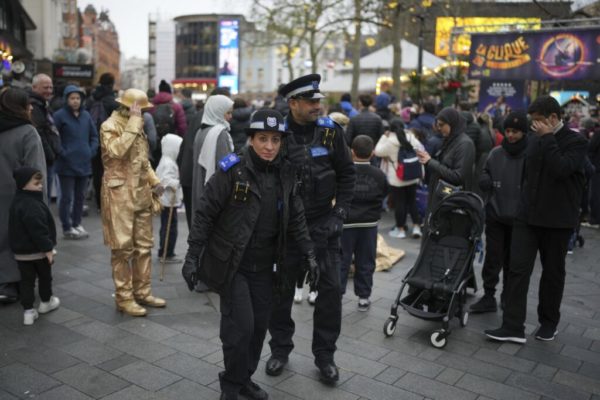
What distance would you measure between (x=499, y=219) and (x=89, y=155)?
5736 mm

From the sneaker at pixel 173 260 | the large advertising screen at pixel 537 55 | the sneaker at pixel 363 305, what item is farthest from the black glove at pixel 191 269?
the large advertising screen at pixel 537 55

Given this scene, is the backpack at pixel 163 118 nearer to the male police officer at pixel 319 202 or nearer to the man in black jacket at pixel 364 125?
the man in black jacket at pixel 364 125

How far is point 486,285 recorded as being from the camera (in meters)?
6.18

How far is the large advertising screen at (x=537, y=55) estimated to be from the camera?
47.6ft

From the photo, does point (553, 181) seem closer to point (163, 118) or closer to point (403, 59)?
point (163, 118)

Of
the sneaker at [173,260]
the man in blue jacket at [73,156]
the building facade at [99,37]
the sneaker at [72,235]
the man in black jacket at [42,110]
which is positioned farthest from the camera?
the building facade at [99,37]

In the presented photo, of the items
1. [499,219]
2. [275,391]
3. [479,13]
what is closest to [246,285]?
[275,391]

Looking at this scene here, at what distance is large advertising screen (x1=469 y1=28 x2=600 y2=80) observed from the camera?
14.5 m

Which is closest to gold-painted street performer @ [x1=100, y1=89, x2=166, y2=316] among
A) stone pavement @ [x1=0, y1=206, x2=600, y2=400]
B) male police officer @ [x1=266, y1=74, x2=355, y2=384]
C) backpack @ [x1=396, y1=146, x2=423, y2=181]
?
stone pavement @ [x1=0, y1=206, x2=600, y2=400]

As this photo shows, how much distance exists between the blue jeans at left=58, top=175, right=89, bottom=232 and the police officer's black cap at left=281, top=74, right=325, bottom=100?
535 centimetres

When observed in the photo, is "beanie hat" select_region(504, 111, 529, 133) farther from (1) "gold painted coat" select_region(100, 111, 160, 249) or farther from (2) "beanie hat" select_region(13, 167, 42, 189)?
(2) "beanie hat" select_region(13, 167, 42, 189)

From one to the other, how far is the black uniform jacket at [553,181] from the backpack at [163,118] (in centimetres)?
611

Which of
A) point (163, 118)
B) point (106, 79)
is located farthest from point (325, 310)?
point (106, 79)

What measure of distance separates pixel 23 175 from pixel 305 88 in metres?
2.75
